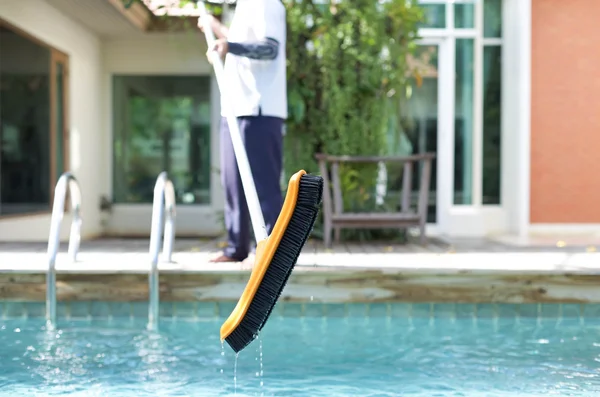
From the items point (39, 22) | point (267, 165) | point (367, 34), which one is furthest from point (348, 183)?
point (39, 22)

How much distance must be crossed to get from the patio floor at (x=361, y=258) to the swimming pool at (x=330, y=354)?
0.22 meters

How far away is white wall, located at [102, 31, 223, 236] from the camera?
8.21 meters

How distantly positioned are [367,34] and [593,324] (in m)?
3.03

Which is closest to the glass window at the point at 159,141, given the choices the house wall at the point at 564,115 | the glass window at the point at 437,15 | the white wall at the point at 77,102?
the white wall at the point at 77,102

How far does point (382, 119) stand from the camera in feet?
19.4

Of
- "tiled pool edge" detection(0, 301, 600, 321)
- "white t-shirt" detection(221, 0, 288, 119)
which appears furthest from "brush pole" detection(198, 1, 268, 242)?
"tiled pool edge" detection(0, 301, 600, 321)

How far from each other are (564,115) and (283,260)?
579 cm

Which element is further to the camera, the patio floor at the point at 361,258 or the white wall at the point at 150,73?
the white wall at the point at 150,73

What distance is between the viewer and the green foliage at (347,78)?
5805mm

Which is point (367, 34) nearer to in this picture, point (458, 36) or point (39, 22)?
point (458, 36)

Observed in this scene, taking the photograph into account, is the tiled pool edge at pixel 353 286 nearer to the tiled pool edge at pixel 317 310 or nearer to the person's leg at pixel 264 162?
the tiled pool edge at pixel 317 310

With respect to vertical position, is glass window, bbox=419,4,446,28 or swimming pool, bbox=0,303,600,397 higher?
glass window, bbox=419,4,446,28

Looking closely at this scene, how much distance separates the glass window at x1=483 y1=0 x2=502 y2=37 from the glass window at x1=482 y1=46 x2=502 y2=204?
0.48 ft

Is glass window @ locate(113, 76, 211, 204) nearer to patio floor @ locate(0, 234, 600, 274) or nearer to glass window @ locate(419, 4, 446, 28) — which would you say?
glass window @ locate(419, 4, 446, 28)
